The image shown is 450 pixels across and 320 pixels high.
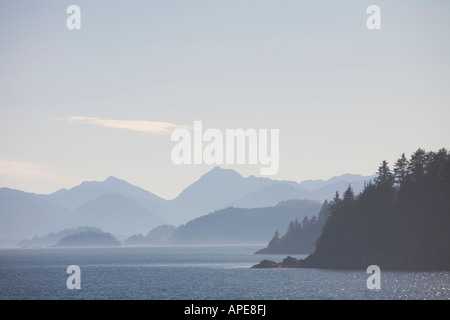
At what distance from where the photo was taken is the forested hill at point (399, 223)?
6565 inches

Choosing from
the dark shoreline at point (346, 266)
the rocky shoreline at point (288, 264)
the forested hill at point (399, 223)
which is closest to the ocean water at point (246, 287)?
the dark shoreline at point (346, 266)

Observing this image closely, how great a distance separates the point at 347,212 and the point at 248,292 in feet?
241

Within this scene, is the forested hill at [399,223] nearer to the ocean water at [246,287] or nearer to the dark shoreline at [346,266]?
the dark shoreline at [346,266]

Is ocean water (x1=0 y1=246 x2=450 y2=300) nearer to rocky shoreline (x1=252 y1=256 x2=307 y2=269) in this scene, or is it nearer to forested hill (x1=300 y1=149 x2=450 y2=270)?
forested hill (x1=300 y1=149 x2=450 y2=270)

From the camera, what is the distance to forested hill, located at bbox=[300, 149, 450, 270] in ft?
547

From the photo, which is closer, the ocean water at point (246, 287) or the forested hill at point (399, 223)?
the ocean water at point (246, 287)

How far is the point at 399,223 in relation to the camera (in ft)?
570

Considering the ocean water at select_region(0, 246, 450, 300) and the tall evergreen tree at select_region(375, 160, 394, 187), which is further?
the tall evergreen tree at select_region(375, 160, 394, 187)

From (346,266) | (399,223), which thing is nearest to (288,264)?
(346,266)

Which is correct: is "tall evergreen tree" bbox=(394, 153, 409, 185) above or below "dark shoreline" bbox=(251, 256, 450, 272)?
above

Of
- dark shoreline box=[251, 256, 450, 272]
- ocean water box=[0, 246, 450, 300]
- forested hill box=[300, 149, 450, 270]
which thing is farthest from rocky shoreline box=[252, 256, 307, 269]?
ocean water box=[0, 246, 450, 300]

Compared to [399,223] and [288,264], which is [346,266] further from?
[288,264]
